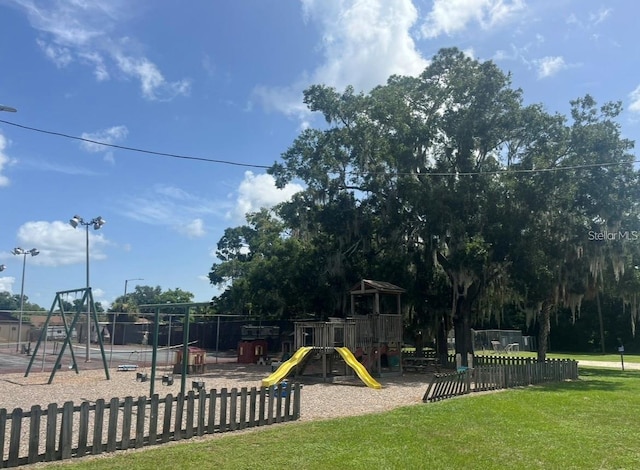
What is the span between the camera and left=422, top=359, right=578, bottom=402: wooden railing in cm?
1229

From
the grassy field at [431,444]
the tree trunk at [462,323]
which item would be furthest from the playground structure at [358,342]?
the grassy field at [431,444]

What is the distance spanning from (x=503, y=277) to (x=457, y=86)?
800 centimetres

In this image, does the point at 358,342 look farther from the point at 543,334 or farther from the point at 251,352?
the point at 543,334

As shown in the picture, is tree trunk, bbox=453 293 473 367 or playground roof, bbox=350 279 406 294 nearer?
playground roof, bbox=350 279 406 294

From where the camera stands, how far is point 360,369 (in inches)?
613

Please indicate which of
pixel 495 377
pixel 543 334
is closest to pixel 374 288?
pixel 495 377

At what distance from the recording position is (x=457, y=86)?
20859mm

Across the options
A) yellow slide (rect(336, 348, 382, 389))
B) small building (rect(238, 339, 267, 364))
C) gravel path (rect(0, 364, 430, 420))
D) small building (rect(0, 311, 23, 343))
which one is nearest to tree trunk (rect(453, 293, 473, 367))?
gravel path (rect(0, 364, 430, 420))

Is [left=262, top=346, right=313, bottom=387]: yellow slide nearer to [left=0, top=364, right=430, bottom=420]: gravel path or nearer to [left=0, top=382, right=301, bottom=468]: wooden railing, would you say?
[left=0, top=364, right=430, bottom=420]: gravel path

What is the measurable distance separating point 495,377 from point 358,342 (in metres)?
5.30

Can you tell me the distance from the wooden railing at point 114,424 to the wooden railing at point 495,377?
461 centimetres

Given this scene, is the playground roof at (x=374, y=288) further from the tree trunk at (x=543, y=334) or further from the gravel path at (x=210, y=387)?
the tree trunk at (x=543, y=334)

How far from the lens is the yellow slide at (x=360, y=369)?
49.0 ft

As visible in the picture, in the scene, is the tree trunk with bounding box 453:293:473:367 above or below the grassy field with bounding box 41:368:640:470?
above
